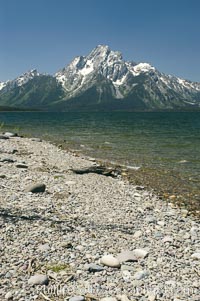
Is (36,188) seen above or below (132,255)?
above

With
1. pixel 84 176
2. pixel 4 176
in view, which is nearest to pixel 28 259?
pixel 4 176

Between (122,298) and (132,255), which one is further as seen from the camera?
(132,255)

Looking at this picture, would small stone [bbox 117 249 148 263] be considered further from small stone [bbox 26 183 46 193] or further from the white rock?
small stone [bbox 26 183 46 193]

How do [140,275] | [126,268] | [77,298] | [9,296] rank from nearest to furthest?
[9,296] < [77,298] < [140,275] < [126,268]

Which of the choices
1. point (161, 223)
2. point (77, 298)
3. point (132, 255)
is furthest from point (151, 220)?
point (77, 298)

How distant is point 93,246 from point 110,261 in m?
1.26

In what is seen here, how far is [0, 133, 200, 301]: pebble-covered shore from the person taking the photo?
8.35m

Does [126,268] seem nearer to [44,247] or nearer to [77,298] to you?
[77,298]

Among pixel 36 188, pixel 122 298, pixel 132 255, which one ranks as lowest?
pixel 122 298

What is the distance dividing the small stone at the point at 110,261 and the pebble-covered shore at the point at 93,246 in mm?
28

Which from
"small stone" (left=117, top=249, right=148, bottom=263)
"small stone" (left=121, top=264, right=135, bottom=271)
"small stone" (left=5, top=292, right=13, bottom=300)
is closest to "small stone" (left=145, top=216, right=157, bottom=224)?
"small stone" (left=117, top=249, right=148, bottom=263)

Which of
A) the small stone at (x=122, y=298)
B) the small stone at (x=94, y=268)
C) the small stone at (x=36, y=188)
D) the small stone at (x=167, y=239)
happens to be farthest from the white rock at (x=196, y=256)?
the small stone at (x=36, y=188)

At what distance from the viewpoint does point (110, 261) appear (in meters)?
9.57

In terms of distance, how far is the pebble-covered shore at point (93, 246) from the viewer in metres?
8.35
